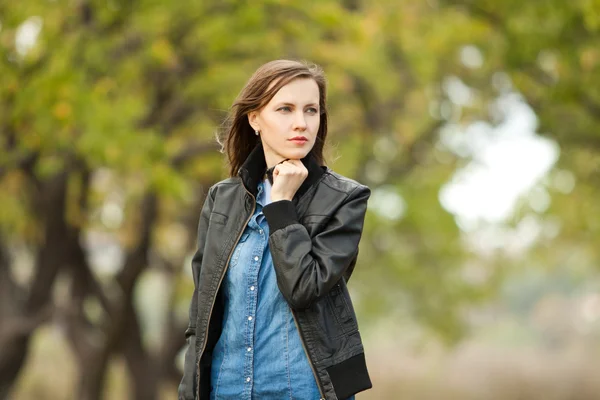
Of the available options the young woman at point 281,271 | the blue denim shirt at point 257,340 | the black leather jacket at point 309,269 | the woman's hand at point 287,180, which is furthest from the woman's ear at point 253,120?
the blue denim shirt at point 257,340

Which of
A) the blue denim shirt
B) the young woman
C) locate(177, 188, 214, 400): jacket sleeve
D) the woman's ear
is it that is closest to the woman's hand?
the young woman

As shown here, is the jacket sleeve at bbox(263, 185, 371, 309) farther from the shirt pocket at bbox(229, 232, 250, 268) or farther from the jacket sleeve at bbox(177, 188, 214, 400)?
the jacket sleeve at bbox(177, 188, 214, 400)

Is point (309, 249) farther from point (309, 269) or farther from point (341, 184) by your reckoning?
point (341, 184)

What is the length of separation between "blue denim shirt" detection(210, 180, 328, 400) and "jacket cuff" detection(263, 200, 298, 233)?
0.44ft

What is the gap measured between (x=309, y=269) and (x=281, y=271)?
0.09m

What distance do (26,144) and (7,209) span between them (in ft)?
16.6

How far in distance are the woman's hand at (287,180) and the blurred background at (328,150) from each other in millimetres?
418

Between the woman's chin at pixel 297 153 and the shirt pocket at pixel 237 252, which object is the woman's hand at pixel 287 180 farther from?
the shirt pocket at pixel 237 252

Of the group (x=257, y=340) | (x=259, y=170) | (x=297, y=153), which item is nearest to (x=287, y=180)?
(x=297, y=153)

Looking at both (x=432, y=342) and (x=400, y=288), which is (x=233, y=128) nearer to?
(x=400, y=288)

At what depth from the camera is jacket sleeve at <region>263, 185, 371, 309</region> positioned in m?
3.16

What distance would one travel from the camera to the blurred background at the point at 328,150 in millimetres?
11086

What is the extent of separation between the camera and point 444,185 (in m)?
16.4

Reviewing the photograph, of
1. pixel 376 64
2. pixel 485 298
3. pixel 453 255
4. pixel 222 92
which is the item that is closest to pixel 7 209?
pixel 222 92
